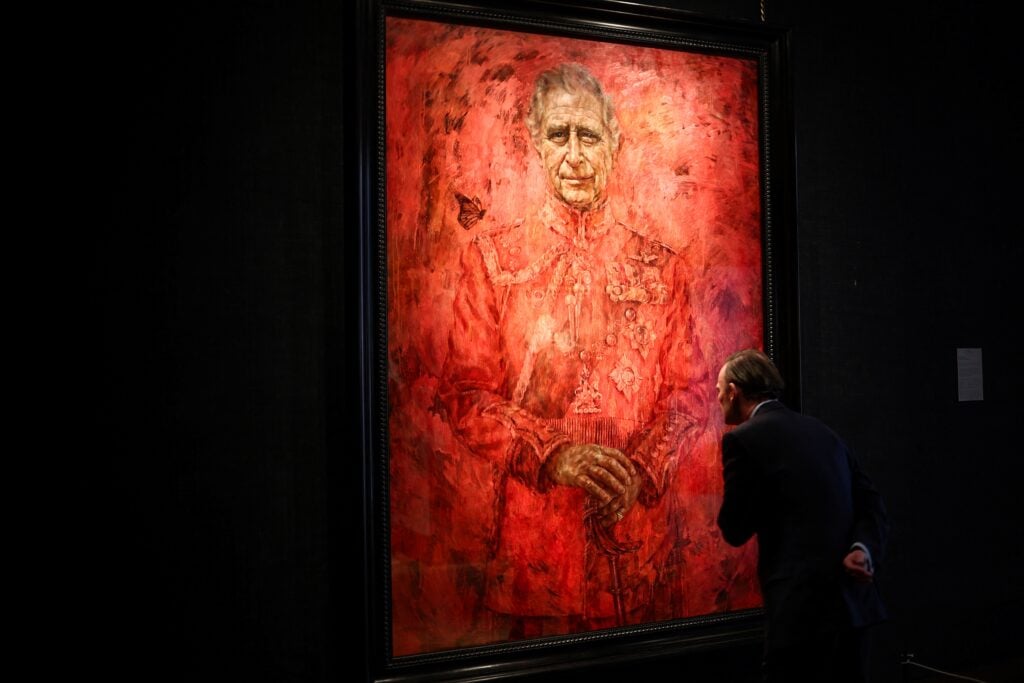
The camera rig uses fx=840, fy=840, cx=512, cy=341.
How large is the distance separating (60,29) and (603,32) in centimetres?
217

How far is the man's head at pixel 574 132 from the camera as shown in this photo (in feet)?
11.9

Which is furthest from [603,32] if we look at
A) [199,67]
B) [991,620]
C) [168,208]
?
[991,620]

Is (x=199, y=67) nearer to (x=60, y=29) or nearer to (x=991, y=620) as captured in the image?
(x=60, y=29)

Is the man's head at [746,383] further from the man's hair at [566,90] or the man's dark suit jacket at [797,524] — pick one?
the man's hair at [566,90]

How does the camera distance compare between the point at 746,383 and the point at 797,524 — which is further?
the point at 746,383

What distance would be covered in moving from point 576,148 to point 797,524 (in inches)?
70.6

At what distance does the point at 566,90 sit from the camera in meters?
3.66

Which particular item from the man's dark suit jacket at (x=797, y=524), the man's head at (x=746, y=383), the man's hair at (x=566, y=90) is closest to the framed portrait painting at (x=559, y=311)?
the man's hair at (x=566, y=90)

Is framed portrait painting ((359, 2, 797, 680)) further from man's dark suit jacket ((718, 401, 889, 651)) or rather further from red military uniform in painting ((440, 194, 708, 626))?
man's dark suit jacket ((718, 401, 889, 651))

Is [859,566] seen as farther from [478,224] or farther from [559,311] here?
[478,224]

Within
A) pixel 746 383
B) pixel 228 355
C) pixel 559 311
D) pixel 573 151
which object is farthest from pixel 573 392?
pixel 228 355

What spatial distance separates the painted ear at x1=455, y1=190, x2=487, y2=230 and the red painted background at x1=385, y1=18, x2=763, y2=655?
0.02 meters

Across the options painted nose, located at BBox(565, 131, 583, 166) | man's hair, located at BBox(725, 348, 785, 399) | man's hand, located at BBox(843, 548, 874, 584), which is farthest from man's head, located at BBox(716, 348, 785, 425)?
painted nose, located at BBox(565, 131, 583, 166)

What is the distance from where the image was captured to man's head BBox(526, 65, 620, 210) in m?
3.62
